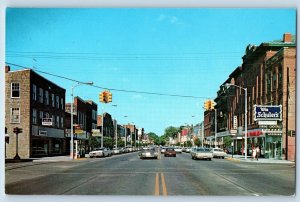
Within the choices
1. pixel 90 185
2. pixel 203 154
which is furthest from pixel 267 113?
pixel 90 185

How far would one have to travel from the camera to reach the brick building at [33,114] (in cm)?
4400

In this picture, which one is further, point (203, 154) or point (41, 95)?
point (41, 95)

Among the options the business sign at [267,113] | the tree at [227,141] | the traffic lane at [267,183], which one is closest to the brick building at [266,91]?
the business sign at [267,113]

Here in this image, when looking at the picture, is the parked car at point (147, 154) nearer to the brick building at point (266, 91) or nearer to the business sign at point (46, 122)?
the brick building at point (266, 91)

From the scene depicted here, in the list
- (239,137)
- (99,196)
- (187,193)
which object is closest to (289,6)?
(187,193)

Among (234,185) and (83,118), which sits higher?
(83,118)

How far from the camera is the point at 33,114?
48688mm

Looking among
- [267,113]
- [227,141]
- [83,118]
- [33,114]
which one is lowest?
[227,141]

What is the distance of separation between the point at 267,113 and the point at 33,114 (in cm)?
2762

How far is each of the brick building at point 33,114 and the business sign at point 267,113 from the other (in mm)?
20775

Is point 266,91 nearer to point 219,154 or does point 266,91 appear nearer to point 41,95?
point 219,154

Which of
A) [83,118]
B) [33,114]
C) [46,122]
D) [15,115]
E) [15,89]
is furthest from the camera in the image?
[83,118]

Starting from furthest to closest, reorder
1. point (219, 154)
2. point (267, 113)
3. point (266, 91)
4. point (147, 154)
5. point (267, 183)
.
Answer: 1. point (219, 154)
2. point (147, 154)
3. point (267, 113)
4. point (266, 91)
5. point (267, 183)

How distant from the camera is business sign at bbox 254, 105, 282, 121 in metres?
30.2
